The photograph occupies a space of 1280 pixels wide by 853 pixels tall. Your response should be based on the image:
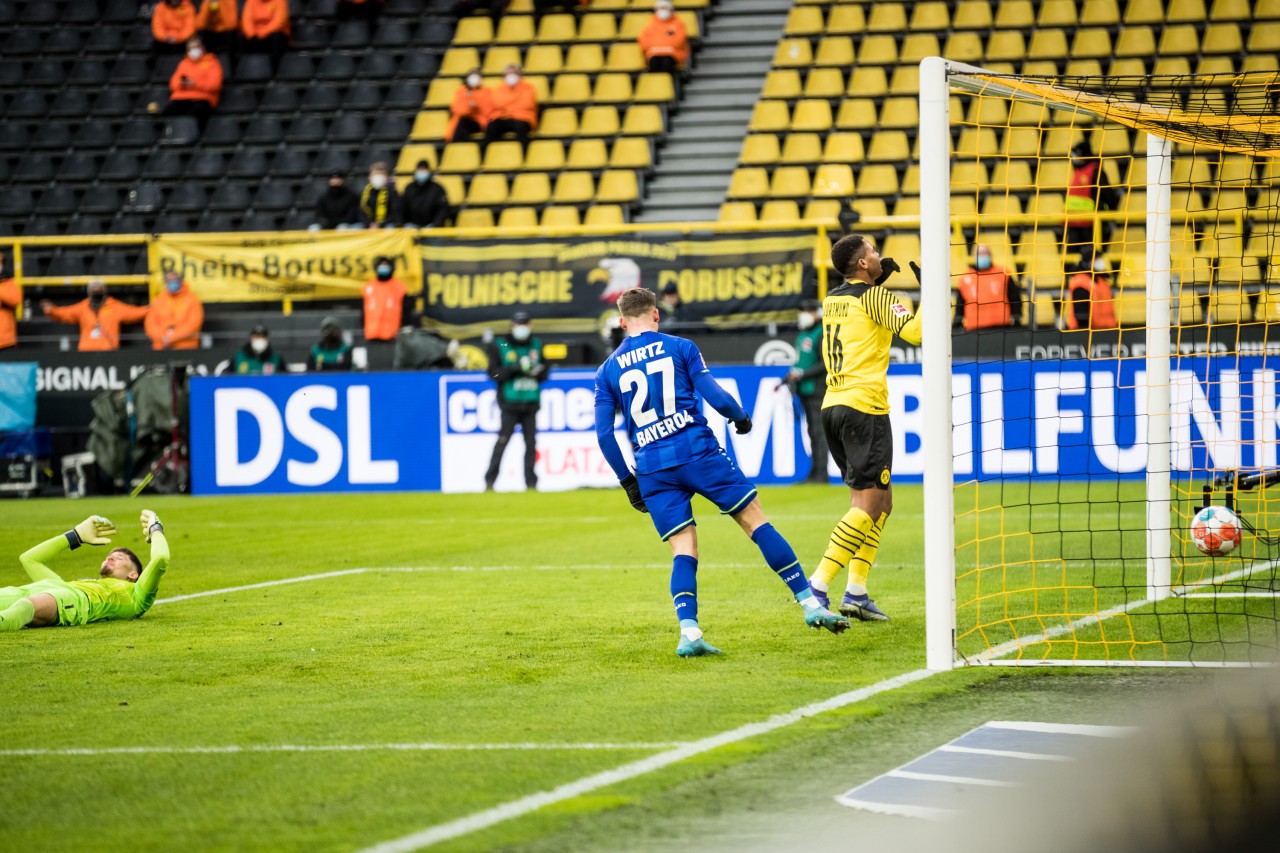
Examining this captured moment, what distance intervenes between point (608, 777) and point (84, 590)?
5.18 m

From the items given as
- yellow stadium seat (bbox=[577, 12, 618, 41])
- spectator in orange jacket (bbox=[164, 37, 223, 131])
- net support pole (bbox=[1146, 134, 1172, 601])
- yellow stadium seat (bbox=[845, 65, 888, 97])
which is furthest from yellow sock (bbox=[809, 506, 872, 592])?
spectator in orange jacket (bbox=[164, 37, 223, 131])

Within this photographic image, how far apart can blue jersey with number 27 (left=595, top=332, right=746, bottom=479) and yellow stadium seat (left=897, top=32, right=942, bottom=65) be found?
58.5 feet

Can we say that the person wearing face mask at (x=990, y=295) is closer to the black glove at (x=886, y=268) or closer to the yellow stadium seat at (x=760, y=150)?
the yellow stadium seat at (x=760, y=150)

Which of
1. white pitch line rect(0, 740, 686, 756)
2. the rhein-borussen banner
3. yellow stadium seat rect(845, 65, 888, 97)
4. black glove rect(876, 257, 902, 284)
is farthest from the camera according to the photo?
yellow stadium seat rect(845, 65, 888, 97)

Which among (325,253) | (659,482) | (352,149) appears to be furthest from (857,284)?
(352,149)

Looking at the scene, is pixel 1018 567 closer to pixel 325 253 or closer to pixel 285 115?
pixel 325 253

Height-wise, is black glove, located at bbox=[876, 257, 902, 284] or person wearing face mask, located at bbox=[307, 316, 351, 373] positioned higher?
person wearing face mask, located at bbox=[307, 316, 351, 373]

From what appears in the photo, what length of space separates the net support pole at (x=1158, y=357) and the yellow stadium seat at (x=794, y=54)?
54.3 ft

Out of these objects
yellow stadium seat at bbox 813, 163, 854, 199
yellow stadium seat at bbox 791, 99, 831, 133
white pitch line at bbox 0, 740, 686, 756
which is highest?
yellow stadium seat at bbox 791, 99, 831, 133

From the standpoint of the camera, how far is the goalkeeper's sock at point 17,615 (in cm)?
859

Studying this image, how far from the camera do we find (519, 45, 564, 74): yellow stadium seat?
25.8 m

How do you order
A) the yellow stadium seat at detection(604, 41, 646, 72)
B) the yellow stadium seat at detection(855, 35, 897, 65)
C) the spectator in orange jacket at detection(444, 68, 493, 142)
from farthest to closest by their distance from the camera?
the yellow stadium seat at detection(604, 41, 646, 72) < the spectator in orange jacket at detection(444, 68, 493, 142) < the yellow stadium seat at detection(855, 35, 897, 65)

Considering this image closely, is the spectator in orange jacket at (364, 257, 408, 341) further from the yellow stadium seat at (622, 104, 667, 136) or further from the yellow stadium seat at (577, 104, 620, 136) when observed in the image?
Result: the yellow stadium seat at (622, 104, 667, 136)

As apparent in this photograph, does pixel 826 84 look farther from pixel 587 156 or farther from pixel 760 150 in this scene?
pixel 587 156
